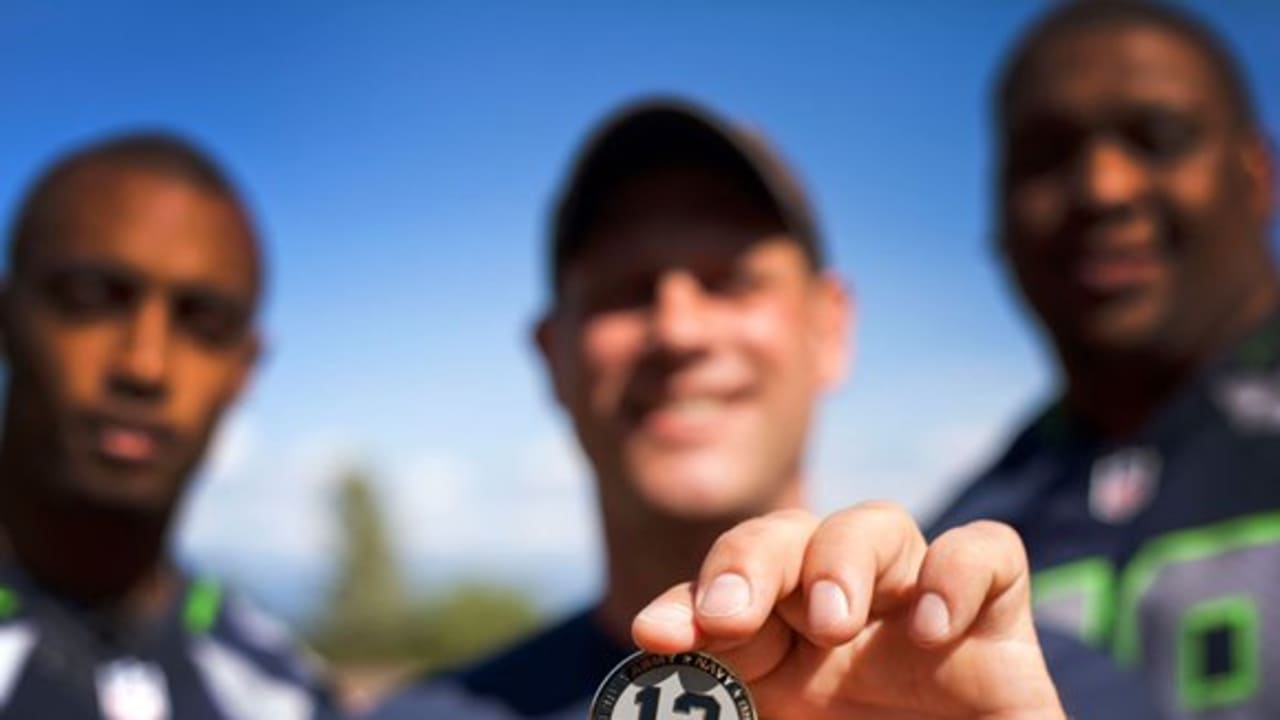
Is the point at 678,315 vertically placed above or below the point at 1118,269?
above

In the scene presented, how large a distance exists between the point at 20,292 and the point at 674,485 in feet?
8.94

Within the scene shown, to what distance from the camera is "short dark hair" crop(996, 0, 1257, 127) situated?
423 centimetres

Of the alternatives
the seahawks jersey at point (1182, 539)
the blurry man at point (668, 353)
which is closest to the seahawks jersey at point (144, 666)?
the blurry man at point (668, 353)

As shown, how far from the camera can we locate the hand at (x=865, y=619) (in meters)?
1.63

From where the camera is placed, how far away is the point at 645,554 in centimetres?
318

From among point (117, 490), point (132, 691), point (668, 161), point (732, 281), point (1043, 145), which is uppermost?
point (668, 161)

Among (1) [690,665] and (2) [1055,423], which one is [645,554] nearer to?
(1) [690,665]

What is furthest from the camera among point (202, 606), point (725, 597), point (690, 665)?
point (202, 606)

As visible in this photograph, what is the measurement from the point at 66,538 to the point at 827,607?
11.3 ft

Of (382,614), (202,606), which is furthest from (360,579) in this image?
(202,606)

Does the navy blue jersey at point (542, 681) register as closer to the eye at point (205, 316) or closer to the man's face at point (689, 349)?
the man's face at point (689, 349)

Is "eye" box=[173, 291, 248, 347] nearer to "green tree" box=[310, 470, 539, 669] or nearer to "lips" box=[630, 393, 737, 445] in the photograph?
"lips" box=[630, 393, 737, 445]

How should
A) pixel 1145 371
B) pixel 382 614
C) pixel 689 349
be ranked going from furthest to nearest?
pixel 382 614, pixel 1145 371, pixel 689 349

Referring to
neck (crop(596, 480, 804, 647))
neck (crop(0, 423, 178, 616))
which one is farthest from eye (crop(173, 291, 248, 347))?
neck (crop(596, 480, 804, 647))
